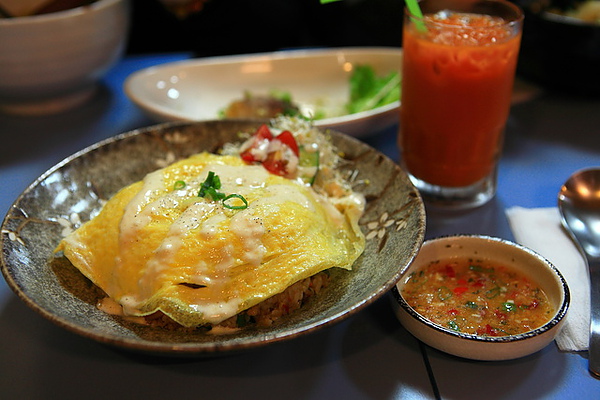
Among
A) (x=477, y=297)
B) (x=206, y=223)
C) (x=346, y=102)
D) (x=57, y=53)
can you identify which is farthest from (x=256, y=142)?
(x=57, y=53)

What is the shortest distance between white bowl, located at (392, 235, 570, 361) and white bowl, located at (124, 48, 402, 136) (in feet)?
5.08

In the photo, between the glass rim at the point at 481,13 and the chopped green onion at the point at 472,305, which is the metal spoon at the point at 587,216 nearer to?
the chopped green onion at the point at 472,305

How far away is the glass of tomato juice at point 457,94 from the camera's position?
1.96 m

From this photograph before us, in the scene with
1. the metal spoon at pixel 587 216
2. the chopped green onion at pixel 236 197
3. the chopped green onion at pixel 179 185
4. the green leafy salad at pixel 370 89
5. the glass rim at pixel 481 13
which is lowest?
the green leafy salad at pixel 370 89

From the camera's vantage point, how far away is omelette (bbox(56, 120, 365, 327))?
4.78ft

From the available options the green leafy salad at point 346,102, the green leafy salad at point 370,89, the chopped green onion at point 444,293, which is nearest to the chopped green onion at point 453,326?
the chopped green onion at point 444,293

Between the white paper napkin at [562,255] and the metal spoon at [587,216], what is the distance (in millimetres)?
27

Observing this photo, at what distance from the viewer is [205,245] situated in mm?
1497

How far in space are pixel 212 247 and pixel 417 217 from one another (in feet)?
2.01

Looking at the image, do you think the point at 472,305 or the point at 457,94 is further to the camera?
the point at 457,94

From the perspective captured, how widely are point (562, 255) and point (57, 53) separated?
2428 millimetres

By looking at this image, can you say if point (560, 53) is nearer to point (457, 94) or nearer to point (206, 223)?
point (457, 94)

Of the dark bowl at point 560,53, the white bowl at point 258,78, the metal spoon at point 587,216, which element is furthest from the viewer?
the white bowl at point 258,78

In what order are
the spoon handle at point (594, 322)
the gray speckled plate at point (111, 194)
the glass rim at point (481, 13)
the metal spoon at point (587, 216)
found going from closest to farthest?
the gray speckled plate at point (111, 194) < the spoon handle at point (594, 322) < the metal spoon at point (587, 216) < the glass rim at point (481, 13)
